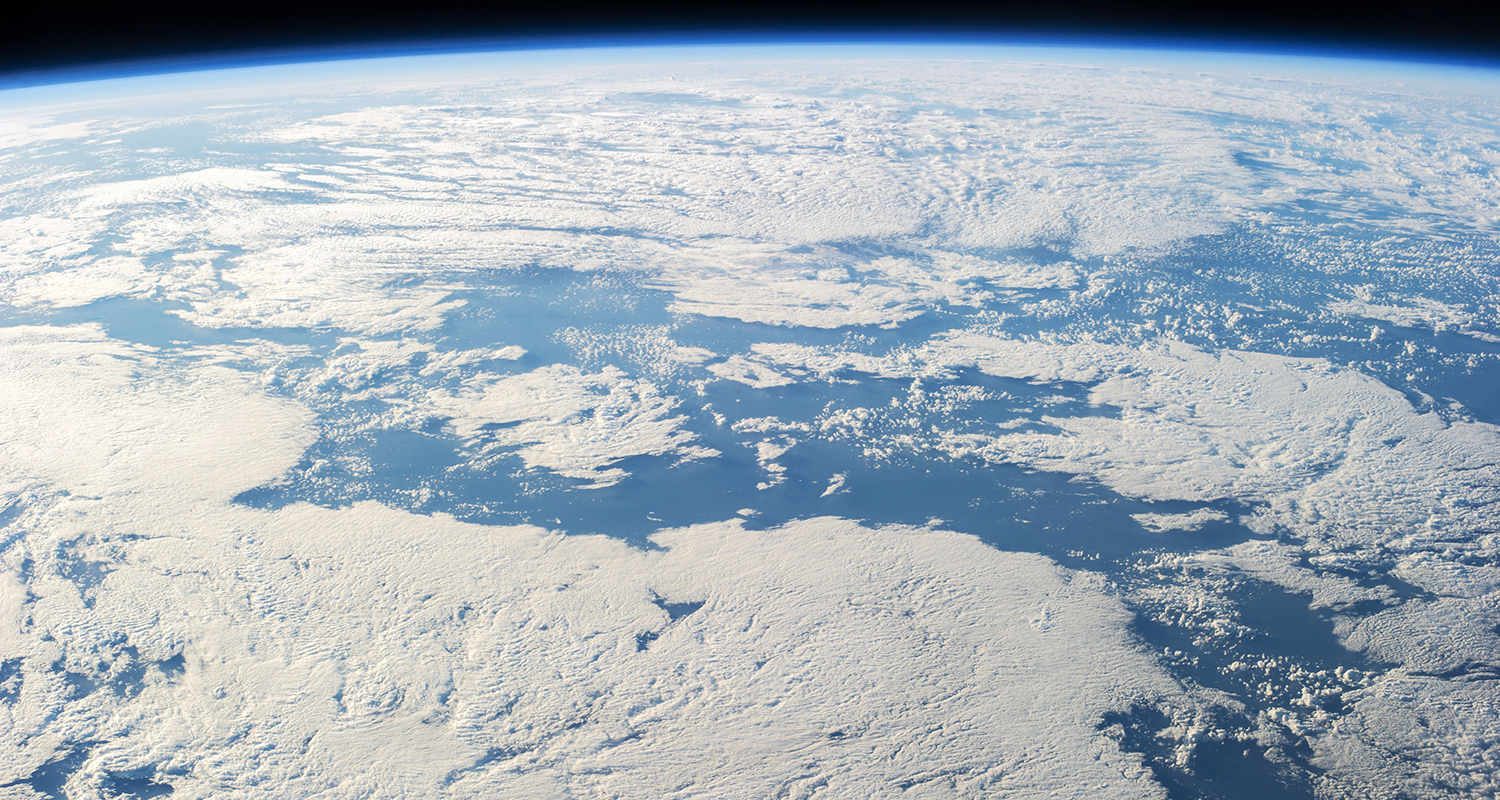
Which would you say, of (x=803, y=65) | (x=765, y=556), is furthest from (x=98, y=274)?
(x=803, y=65)

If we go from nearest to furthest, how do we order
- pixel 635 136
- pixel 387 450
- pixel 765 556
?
pixel 765 556 → pixel 387 450 → pixel 635 136

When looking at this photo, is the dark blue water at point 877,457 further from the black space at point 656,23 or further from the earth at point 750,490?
the black space at point 656,23

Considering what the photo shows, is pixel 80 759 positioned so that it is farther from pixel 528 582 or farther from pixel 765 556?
pixel 765 556

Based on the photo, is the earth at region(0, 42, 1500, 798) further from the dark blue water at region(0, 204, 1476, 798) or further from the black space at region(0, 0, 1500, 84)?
the black space at region(0, 0, 1500, 84)

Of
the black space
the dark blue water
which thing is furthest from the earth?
the black space

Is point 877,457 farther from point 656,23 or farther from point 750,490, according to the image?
point 656,23

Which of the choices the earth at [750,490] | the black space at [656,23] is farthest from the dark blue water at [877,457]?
the black space at [656,23]

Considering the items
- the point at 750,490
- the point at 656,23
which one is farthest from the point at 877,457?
the point at 656,23
